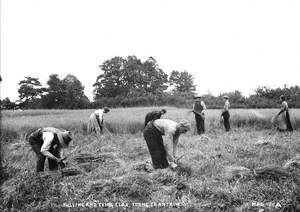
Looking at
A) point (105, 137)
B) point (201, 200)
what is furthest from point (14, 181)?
point (105, 137)

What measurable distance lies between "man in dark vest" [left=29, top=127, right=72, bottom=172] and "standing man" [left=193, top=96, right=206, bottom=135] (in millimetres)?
6227

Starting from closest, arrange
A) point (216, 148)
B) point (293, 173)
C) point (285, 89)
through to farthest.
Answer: point (293, 173)
point (216, 148)
point (285, 89)

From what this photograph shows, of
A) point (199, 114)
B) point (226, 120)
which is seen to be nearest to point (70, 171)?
point (199, 114)

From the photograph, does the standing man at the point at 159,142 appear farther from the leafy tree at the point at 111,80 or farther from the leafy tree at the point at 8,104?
the leafy tree at the point at 8,104

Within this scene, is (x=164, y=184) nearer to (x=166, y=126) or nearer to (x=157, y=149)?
(x=157, y=149)

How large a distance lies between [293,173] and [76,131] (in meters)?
8.47

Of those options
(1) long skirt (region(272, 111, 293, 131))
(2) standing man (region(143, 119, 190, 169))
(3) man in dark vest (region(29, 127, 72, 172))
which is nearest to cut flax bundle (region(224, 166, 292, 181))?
(2) standing man (region(143, 119, 190, 169))

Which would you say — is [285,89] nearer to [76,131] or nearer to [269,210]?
[76,131]

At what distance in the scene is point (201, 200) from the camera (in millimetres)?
3715

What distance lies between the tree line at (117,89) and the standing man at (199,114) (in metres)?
17.0

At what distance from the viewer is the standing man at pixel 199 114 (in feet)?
33.1

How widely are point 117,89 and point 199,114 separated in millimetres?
31790

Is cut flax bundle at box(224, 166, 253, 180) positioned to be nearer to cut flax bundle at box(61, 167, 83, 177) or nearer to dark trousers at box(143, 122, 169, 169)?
dark trousers at box(143, 122, 169, 169)

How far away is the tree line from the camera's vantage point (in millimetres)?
31188
